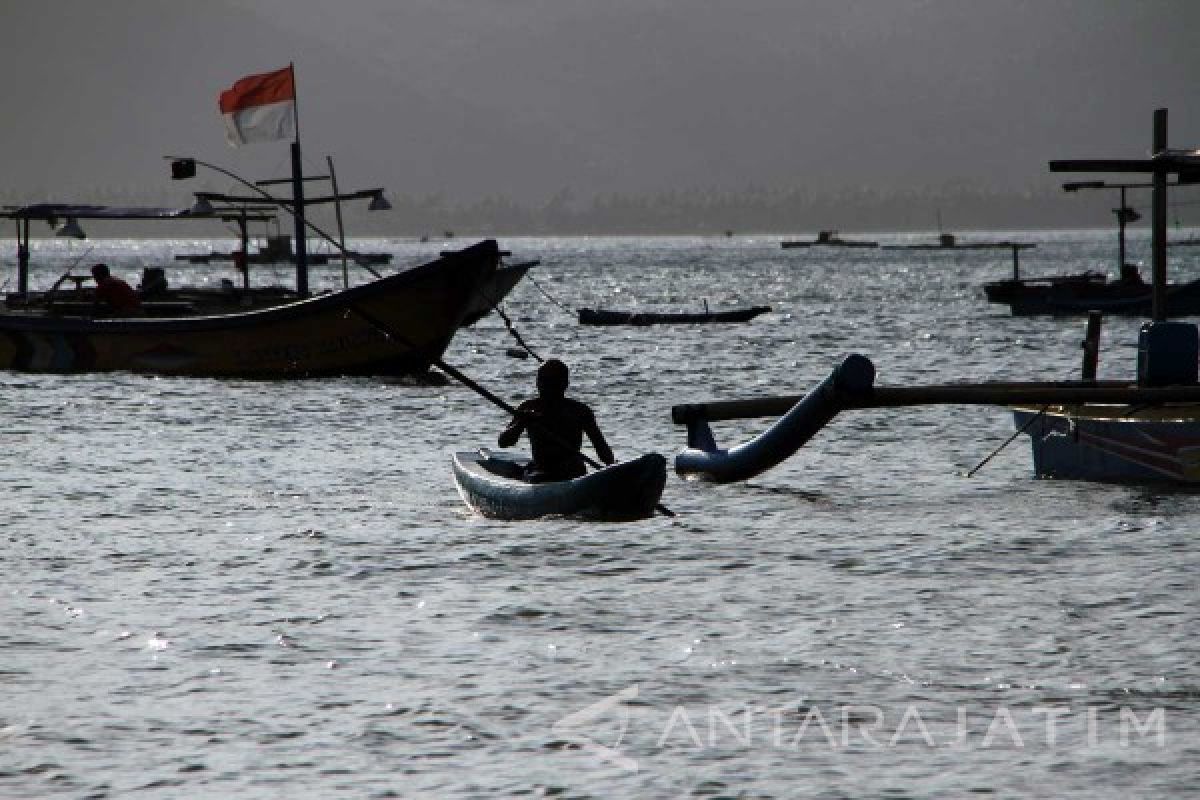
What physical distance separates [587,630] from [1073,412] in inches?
370

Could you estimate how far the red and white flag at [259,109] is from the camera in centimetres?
3606

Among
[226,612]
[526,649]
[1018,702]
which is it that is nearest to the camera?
[1018,702]

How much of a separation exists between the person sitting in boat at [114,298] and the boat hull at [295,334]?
75cm

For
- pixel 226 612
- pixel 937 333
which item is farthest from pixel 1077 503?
pixel 937 333

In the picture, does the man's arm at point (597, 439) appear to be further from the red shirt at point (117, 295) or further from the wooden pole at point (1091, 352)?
the red shirt at point (117, 295)

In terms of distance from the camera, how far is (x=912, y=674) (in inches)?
418

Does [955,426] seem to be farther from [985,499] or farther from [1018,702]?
[1018,702]

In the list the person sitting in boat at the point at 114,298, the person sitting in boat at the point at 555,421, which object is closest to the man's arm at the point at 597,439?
the person sitting in boat at the point at 555,421

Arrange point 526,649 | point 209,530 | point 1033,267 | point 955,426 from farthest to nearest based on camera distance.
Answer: point 1033,267 → point 955,426 → point 209,530 → point 526,649

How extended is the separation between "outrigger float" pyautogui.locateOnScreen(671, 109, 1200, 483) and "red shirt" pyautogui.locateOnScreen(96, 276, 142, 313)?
51.7 feet

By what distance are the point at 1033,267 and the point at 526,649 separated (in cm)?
16065

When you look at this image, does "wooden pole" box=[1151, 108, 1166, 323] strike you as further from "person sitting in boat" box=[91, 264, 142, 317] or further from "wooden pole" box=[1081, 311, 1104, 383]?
"person sitting in boat" box=[91, 264, 142, 317]

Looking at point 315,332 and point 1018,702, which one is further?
point 315,332

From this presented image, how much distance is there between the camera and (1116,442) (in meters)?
18.5
